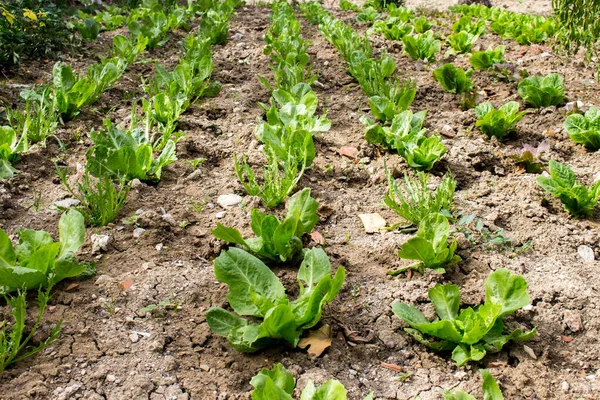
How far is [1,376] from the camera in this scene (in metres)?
1.81

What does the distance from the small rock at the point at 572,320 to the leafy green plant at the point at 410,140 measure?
122 centimetres

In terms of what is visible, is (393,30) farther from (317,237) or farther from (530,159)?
(317,237)

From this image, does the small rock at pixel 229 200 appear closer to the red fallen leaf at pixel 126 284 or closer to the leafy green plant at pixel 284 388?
the red fallen leaf at pixel 126 284

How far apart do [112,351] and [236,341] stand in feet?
1.34

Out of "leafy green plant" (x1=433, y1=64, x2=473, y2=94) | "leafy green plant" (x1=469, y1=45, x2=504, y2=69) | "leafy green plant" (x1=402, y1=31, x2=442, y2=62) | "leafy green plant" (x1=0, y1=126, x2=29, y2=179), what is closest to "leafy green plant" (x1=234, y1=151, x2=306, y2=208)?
"leafy green plant" (x1=0, y1=126, x2=29, y2=179)

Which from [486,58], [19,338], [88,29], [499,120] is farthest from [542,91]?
[88,29]

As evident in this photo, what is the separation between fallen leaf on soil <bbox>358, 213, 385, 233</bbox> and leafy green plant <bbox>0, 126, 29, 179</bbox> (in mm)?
1835

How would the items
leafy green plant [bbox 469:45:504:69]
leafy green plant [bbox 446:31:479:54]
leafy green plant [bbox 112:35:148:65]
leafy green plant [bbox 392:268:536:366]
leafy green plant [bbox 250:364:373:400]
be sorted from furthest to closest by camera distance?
leafy green plant [bbox 446:31:479:54] < leafy green plant [bbox 469:45:504:69] < leafy green plant [bbox 112:35:148:65] < leafy green plant [bbox 392:268:536:366] < leafy green plant [bbox 250:364:373:400]

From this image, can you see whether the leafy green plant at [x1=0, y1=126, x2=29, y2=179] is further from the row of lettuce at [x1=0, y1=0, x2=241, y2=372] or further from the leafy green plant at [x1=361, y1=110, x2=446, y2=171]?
the leafy green plant at [x1=361, y1=110, x2=446, y2=171]

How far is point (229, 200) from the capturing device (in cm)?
296

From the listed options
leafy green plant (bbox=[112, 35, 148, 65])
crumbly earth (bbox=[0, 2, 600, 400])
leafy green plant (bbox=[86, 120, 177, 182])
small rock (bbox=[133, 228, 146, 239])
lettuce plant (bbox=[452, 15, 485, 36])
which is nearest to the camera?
crumbly earth (bbox=[0, 2, 600, 400])

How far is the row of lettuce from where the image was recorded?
2.05 metres

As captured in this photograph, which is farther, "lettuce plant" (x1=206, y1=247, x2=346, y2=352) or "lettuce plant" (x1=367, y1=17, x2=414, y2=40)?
"lettuce plant" (x1=367, y1=17, x2=414, y2=40)

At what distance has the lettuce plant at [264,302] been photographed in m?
1.92
